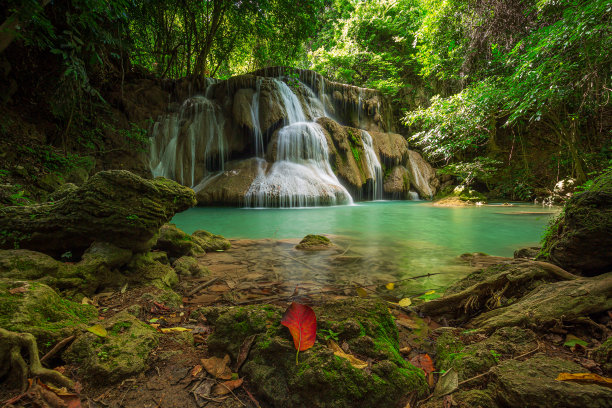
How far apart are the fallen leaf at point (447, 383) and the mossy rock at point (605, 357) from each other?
531 mm

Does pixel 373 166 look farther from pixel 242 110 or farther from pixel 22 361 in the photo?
pixel 22 361

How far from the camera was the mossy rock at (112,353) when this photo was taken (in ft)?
3.54

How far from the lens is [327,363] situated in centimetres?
102

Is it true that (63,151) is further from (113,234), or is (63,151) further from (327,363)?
(327,363)

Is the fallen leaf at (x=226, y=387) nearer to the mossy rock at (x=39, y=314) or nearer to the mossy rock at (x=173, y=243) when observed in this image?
the mossy rock at (x=39, y=314)

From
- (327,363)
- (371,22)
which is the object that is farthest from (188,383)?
(371,22)

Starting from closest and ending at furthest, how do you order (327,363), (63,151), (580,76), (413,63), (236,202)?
1. (327,363)
2. (580,76)
3. (63,151)
4. (236,202)
5. (413,63)

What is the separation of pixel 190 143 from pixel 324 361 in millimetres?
12664

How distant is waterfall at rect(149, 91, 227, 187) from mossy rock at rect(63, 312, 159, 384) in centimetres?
1129

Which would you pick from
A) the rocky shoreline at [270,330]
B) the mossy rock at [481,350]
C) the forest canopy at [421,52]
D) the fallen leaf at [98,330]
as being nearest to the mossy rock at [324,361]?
the rocky shoreline at [270,330]

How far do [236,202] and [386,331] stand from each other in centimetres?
982

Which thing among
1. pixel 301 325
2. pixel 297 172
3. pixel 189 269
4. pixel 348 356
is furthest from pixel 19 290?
pixel 297 172

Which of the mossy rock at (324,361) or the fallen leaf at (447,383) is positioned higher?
the mossy rock at (324,361)

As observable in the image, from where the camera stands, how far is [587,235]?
165cm
